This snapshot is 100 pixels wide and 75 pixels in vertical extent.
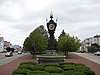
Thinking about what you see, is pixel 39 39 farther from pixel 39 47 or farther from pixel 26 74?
pixel 26 74

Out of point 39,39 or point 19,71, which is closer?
point 19,71

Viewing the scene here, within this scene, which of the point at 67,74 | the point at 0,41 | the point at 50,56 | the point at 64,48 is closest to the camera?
the point at 67,74

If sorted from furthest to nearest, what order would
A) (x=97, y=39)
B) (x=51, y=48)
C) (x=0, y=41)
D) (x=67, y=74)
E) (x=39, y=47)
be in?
(x=97, y=39)
(x=0, y=41)
(x=39, y=47)
(x=51, y=48)
(x=67, y=74)

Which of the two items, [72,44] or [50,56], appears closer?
[50,56]

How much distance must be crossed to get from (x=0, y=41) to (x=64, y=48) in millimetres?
96008

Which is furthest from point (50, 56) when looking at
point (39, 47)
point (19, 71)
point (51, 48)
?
point (39, 47)

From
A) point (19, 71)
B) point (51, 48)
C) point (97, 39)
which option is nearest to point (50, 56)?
point (51, 48)

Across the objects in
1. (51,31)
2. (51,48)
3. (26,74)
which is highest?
(51,31)

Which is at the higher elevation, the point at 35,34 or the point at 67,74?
the point at 35,34

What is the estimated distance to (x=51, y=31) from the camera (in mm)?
29109

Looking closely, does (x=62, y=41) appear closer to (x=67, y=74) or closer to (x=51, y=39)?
(x=51, y=39)

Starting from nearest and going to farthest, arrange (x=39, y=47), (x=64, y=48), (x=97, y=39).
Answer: (x=39, y=47) → (x=64, y=48) → (x=97, y=39)

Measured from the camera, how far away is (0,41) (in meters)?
156

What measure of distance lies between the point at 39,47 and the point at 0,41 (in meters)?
98.3
